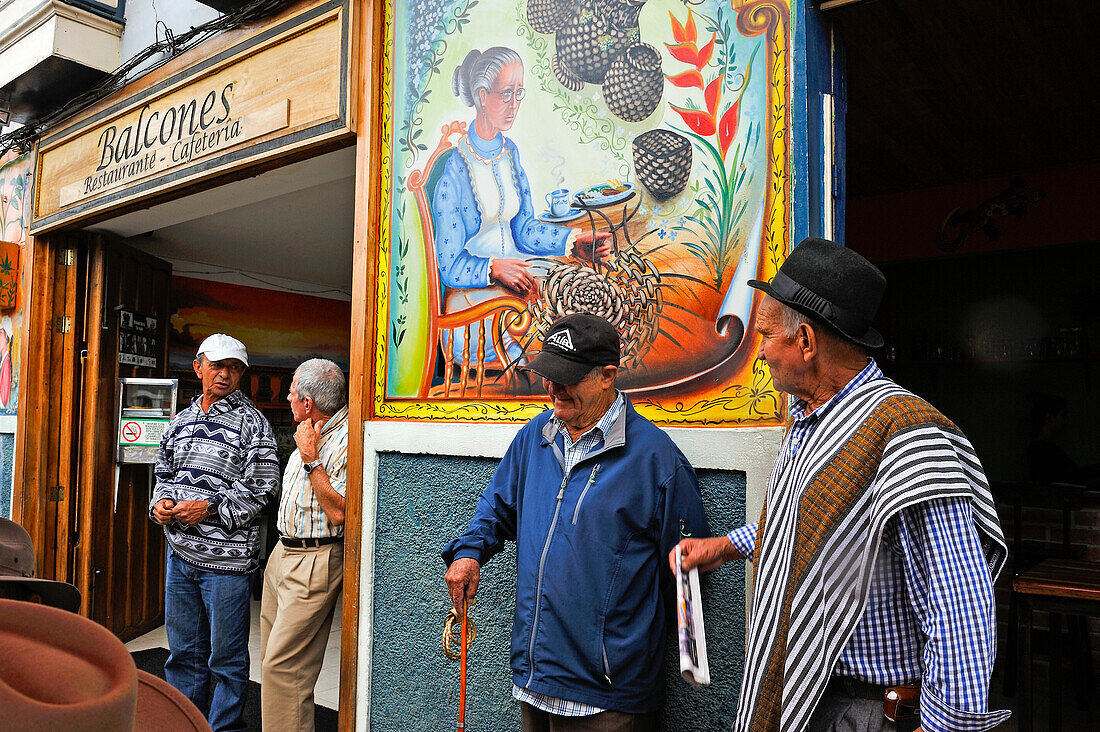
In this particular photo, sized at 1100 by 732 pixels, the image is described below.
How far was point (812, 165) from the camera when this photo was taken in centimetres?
220

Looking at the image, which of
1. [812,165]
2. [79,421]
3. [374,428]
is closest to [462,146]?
[374,428]

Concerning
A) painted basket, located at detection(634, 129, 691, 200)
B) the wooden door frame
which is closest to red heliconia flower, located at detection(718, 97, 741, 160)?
painted basket, located at detection(634, 129, 691, 200)

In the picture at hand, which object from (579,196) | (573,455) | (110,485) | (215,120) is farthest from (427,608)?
(110,485)

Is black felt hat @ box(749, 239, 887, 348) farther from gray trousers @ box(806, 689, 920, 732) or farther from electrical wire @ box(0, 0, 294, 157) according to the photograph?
electrical wire @ box(0, 0, 294, 157)

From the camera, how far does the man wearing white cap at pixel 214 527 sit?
340 cm

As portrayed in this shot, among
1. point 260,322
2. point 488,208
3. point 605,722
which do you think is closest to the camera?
point 605,722

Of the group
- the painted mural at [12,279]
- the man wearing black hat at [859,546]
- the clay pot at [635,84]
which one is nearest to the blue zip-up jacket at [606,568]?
the man wearing black hat at [859,546]

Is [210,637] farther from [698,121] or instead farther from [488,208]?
[698,121]

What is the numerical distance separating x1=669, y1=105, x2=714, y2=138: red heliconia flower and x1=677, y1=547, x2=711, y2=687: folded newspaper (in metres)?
1.28

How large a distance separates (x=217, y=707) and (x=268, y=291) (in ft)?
15.7

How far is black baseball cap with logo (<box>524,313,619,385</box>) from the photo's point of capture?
6.72ft

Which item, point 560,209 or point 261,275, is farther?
point 261,275

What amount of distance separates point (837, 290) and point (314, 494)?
7.70 feet

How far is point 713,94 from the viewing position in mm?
2344
